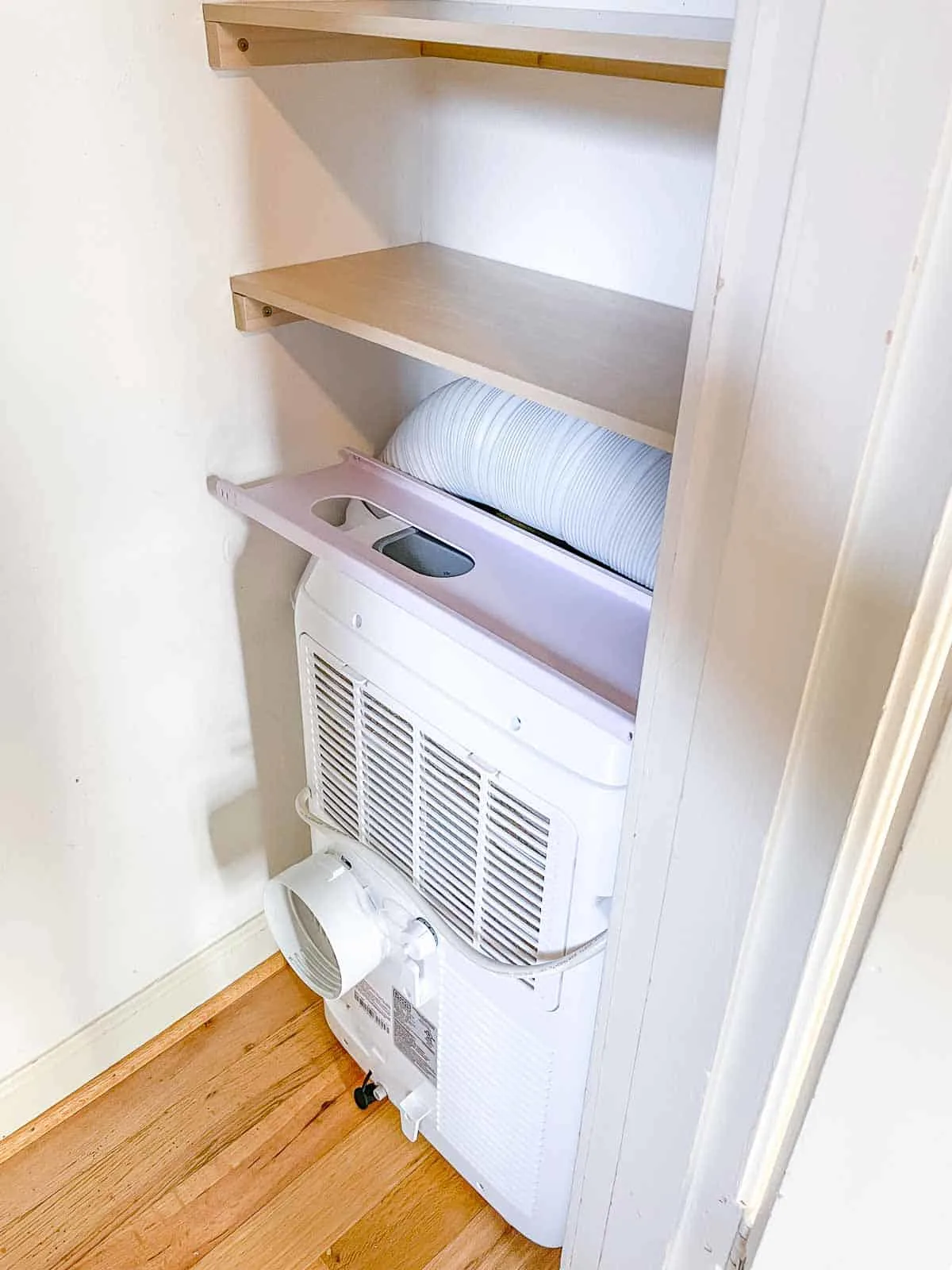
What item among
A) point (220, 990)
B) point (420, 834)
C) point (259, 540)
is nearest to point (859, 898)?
point (420, 834)

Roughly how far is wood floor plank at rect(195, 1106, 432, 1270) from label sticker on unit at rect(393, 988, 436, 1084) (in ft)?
0.50

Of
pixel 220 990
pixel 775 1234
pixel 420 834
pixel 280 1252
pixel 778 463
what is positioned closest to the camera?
pixel 778 463

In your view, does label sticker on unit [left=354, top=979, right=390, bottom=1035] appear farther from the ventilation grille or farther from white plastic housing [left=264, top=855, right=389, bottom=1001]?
the ventilation grille

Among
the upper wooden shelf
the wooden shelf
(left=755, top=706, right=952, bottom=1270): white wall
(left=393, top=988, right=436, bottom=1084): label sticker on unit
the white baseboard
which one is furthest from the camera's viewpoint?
the white baseboard

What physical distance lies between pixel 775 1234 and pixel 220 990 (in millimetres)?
970

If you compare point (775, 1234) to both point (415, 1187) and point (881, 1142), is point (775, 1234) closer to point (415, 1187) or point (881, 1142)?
point (881, 1142)

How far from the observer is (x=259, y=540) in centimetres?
112

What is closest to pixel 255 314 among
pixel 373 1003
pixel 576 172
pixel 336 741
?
pixel 576 172

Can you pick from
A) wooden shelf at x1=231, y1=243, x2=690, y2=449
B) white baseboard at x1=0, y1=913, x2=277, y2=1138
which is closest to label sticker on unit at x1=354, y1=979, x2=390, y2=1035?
white baseboard at x1=0, y1=913, x2=277, y2=1138

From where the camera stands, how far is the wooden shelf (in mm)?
717

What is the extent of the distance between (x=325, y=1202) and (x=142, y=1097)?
29cm

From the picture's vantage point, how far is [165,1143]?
1.19 meters

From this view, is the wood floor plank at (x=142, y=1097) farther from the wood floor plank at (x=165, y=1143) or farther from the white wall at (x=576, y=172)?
the white wall at (x=576, y=172)

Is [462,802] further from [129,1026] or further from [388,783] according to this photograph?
[129,1026]
